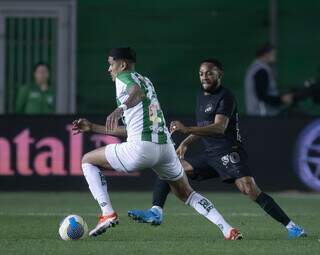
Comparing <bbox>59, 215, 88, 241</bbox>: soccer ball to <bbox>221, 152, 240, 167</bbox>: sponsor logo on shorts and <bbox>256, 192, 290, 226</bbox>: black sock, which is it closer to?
<bbox>221, 152, 240, 167</bbox>: sponsor logo on shorts

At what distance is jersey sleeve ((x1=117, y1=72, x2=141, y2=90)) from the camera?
11181 mm

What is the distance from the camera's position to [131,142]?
1128 centimetres

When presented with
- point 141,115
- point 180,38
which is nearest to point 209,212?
point 141,115

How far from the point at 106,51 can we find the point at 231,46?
2117 millimetres

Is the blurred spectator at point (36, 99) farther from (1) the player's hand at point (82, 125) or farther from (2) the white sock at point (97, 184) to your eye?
(1) the player's hand at point (82, 125)

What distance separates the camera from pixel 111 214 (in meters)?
11.3

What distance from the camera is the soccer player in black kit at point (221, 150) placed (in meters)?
12.0

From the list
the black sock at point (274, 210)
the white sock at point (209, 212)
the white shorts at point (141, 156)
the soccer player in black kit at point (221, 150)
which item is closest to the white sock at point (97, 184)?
the white shorts at point (141, 156)

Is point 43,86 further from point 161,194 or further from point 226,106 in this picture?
point 226,106

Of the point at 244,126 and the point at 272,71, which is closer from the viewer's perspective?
the point at 244,126

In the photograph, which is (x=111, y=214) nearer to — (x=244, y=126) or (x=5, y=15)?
(x=244, y=126)

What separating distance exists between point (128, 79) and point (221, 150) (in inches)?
61.5

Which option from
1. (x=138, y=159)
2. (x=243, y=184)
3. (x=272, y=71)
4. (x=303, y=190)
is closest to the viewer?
(x=138, y=159)

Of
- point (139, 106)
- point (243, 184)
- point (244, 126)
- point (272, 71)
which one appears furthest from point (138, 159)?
point (272, 71)
